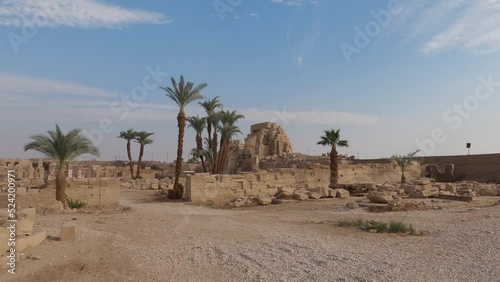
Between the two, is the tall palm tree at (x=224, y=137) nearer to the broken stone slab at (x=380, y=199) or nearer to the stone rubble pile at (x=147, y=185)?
the stone rubble pile at (x=147, y=185)

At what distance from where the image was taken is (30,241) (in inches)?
281

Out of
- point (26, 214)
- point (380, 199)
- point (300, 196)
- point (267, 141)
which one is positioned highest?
point (267, 141)

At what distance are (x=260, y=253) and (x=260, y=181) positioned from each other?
14351 millimetres

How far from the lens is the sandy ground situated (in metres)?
5.59

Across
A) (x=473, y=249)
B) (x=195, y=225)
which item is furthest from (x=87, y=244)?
(x=473, y=249)

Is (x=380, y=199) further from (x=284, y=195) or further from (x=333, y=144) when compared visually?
(x=333, y=144)

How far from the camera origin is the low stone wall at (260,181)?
1873 cm

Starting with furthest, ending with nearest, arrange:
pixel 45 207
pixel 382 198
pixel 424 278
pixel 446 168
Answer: pixel 446 168, pixel 382 198, pixel 45 207, pixel 424 278

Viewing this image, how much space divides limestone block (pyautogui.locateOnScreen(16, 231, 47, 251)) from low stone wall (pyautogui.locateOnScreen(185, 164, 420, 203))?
11.0 m

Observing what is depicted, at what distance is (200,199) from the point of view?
18641 mm

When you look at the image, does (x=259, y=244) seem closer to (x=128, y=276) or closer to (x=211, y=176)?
(x=128, y=276)

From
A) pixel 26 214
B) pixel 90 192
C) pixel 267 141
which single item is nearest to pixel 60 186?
pixel 90 192

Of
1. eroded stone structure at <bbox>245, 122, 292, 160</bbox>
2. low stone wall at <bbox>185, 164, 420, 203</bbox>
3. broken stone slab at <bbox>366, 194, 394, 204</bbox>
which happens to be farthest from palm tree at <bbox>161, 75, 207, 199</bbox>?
eroded stone structure at <bbox>245, 122, 292, 160</bbox>

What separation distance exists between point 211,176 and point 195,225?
28.8 ft
